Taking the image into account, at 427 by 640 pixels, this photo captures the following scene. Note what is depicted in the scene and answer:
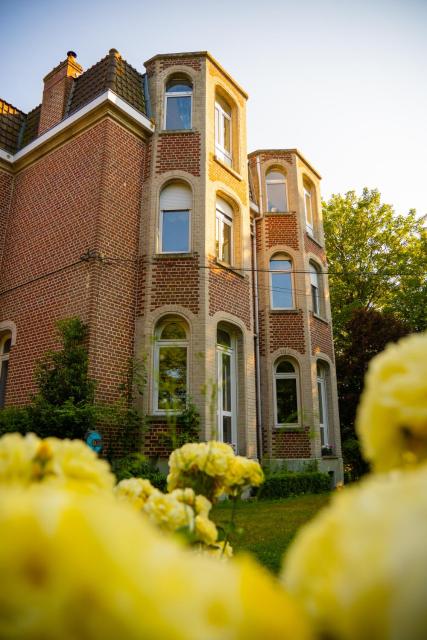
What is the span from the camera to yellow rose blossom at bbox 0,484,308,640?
0.42 meters

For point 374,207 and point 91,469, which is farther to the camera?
point 374,207

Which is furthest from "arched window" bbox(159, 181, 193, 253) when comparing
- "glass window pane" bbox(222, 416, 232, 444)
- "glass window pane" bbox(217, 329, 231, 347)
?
"glass window pane" bbox(222, 416, 232, 444)

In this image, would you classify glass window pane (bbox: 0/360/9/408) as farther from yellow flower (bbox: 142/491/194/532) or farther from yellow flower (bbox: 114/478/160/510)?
yellow flower (bbox: 142/491/194/532)

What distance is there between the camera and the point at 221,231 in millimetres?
11820

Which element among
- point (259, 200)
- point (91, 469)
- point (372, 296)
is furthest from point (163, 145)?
point (372, 296)

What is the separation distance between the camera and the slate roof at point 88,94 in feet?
36.0

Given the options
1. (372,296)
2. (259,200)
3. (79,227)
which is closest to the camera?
(79,227)

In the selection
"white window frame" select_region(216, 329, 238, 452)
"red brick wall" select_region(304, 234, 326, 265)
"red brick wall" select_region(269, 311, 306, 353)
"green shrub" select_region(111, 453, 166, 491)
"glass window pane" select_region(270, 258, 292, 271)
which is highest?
"red brick wall" select_region(304, 234, 326, 265)

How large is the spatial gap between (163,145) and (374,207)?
15.1 m

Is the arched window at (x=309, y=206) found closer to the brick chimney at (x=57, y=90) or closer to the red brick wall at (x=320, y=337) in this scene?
the red brick wall at (x=320, y=337)

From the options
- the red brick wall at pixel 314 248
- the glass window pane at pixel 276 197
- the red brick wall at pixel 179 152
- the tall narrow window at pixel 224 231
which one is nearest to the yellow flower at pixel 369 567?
the tall narrow window at pixel 224 231

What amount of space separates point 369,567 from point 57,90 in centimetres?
1402

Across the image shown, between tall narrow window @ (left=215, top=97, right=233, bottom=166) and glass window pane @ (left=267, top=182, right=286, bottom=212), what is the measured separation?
9.89ft

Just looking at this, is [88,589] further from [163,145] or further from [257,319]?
[257,319]
